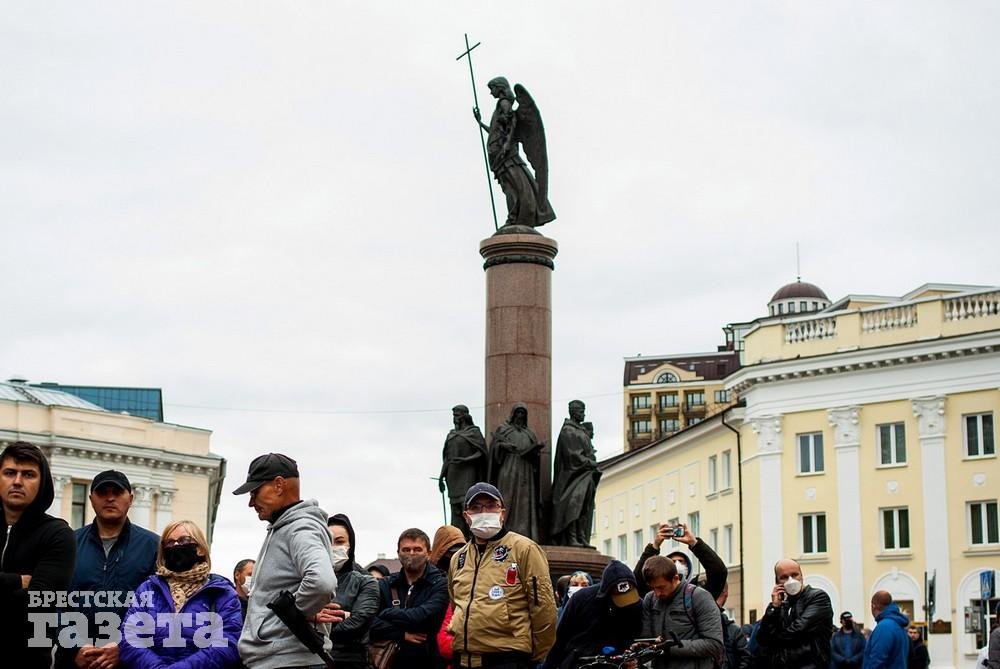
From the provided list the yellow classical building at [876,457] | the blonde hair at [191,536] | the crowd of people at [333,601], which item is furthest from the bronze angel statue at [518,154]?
the yellow classical building at [876,457]

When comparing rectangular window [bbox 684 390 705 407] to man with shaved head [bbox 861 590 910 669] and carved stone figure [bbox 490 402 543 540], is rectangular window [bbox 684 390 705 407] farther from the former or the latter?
man with shaved head [bbox 861 590 910 669]

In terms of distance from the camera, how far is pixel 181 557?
8.45m

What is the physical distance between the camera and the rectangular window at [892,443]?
5350 centimetres

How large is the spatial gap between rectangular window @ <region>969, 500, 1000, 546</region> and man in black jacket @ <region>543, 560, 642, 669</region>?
42.2 metres

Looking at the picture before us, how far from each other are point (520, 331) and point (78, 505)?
49.0 m

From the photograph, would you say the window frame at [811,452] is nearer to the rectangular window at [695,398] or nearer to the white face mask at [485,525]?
the white face mask at [485,525]

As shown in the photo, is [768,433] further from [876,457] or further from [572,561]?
[572,561]

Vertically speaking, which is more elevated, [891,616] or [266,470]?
[266,470]

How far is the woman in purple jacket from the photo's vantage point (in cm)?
834

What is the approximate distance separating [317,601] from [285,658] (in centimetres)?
38

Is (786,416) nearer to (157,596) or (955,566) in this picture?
(955,566)

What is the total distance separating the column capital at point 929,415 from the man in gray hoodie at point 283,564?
46281mm

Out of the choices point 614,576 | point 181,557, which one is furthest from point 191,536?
point 614,576

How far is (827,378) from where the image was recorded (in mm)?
55625
